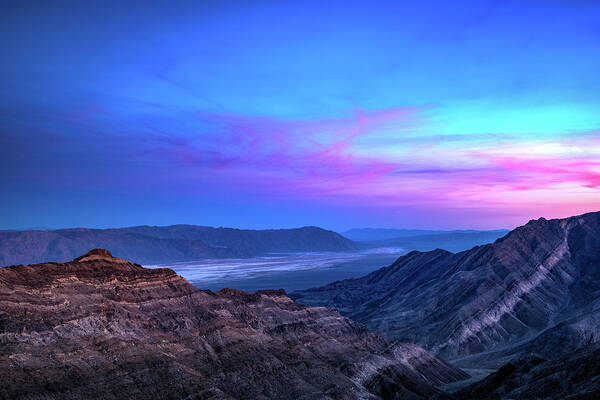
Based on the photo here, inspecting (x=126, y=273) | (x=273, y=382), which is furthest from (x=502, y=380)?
(x=126, y=273)

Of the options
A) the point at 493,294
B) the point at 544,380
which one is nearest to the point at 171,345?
the point at 544,380

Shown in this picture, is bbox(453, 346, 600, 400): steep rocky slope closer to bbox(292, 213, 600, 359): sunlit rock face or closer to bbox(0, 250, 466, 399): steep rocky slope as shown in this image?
bbox(0, 250, 466, 399): steep rocky slope

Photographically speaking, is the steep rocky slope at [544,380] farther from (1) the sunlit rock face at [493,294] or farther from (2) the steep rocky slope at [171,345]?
(1) the sunlit rock face at [493,294]

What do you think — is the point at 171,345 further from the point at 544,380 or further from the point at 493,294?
the point at 493,294

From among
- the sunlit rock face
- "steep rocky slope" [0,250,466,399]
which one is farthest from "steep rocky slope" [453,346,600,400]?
the sunlit rock face

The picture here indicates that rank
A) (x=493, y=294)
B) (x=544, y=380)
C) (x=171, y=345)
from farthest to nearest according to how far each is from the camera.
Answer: (x=493, y=294), (x=171, y=345), (x=544, y=380)
